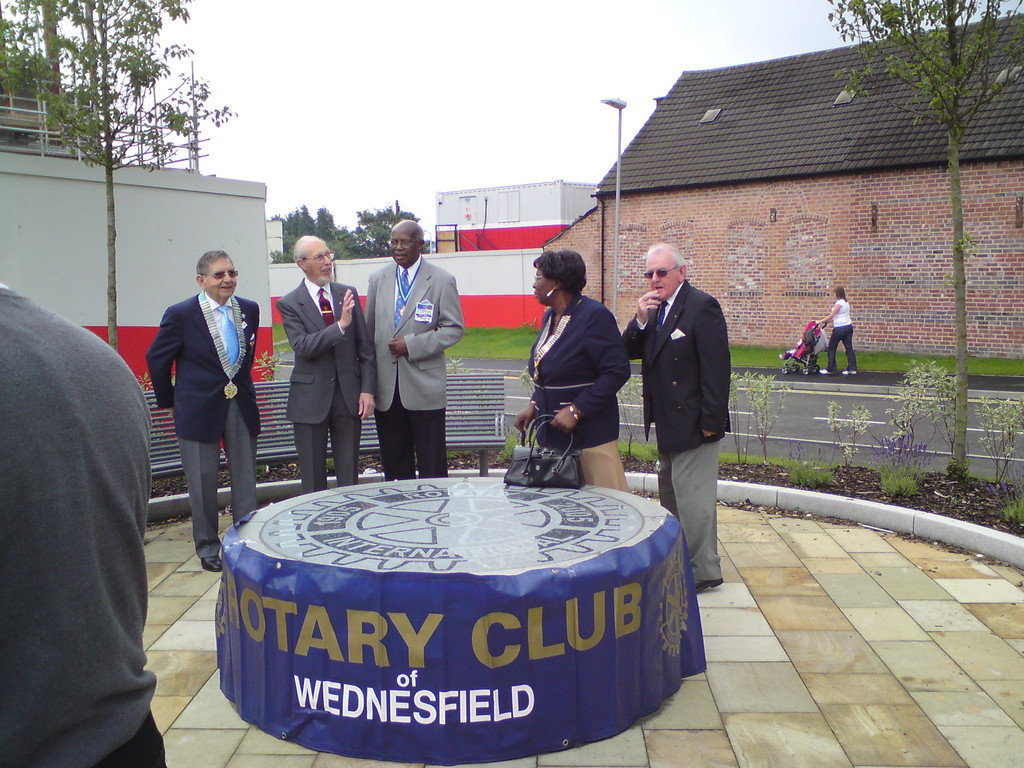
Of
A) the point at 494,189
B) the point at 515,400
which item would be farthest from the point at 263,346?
the point at 494,189

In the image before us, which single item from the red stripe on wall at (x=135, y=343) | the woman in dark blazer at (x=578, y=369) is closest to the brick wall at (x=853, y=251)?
the red stripe on wall at (x=135, y=343)

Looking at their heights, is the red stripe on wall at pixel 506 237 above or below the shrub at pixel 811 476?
above

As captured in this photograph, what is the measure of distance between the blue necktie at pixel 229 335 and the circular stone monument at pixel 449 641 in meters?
2.03

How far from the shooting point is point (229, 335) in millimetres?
5340

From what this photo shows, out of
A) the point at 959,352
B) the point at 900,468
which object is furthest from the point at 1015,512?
the point at 959,352

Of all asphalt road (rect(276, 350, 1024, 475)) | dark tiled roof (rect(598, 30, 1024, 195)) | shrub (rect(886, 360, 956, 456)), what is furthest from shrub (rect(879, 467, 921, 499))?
dark tiled roof (rect(598, 30, 1024, 195))

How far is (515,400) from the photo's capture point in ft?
48.5

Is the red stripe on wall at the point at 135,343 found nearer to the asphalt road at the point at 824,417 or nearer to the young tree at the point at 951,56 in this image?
the asphalt road at the point at 824,417

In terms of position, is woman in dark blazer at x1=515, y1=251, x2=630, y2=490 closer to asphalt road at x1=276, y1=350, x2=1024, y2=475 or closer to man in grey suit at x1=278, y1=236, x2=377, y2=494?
man in grey suit at x1=278, y1=236, x2=377, y2=494

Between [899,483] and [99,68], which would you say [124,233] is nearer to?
[99,68]

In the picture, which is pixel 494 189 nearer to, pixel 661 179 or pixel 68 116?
pixel 661 179

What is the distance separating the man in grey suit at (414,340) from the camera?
17.7ft

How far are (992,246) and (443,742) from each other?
20.0 meters

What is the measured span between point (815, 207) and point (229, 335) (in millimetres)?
19400
